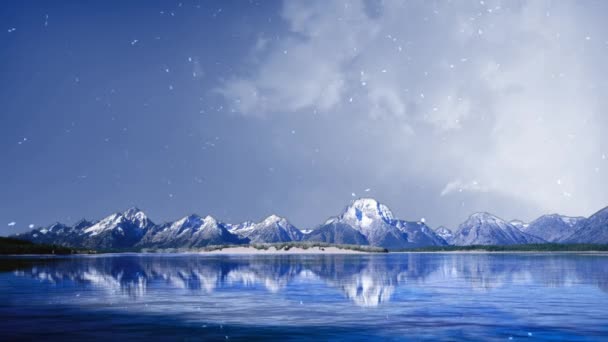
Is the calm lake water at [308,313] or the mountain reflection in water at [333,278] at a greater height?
the calm lake water at [308,313]

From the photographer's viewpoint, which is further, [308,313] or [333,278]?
[333,278]

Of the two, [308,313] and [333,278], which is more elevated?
[308,313]

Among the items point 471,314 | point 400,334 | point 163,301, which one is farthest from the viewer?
point 163,301

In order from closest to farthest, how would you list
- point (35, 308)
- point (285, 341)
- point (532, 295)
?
point (285, 341), point (35, 308), point (532, 295)

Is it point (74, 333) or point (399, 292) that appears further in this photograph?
point (399, 292)

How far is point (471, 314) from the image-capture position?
38.2m

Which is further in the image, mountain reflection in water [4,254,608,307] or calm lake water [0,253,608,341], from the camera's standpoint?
mountain reflection in water [4,254,608,307]

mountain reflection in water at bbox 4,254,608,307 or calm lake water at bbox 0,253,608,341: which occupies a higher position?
calm lake water at bbox 0,253,608,341

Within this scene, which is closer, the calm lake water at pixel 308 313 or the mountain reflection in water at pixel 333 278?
the calm lake water at pixel 308 313

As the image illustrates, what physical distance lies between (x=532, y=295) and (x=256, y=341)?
112ft

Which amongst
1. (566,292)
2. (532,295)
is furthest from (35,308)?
(566,292)

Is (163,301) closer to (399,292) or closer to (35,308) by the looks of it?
(35,308)

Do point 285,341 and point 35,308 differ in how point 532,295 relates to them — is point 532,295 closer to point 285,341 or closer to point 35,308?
point 285,341

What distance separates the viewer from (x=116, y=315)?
38.5 meters
